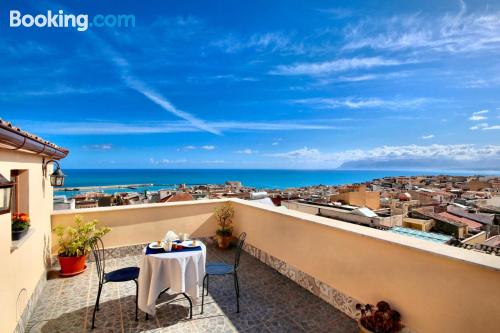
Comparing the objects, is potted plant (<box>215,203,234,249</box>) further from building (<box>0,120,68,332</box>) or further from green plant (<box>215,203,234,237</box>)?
building (<box>0,120,68,332</box>)

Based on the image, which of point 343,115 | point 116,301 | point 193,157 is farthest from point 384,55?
point 193,157

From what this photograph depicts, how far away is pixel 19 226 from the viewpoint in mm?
2811

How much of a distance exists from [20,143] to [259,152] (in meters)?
85.9

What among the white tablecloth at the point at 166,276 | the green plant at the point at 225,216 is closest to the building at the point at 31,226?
the white tablecloth at the point at 166,276

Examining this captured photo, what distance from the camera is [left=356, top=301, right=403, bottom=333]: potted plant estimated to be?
2.40 m

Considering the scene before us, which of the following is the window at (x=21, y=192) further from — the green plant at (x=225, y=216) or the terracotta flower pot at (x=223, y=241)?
the green plant at (x=225, y=216)

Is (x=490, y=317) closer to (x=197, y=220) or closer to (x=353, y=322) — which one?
(x=353, y=322)

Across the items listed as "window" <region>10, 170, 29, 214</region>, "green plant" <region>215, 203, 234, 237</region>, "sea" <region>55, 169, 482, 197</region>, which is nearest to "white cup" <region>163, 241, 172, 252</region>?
→ "window" <region>10, 170, 29, 214</region>

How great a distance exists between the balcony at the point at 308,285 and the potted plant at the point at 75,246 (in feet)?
0.60

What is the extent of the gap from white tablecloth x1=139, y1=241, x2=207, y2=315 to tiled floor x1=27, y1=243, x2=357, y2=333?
0.27 m

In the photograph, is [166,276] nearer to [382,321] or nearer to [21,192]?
[21,192]

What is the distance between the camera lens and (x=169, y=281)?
3.11 meters

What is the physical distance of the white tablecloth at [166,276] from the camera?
300 centimetres

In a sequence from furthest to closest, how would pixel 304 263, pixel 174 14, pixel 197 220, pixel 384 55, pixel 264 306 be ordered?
pixel 384 55, pixel 174 14, pixel 197 220, pixel 304 263, pixel 264 306
